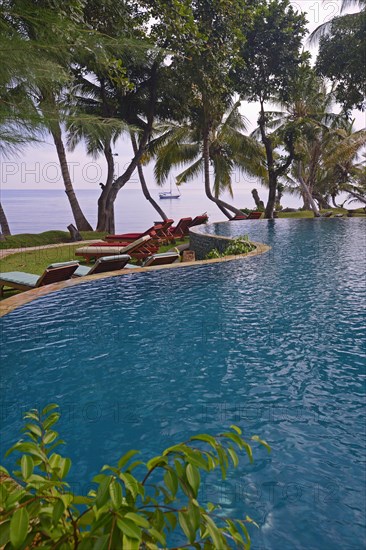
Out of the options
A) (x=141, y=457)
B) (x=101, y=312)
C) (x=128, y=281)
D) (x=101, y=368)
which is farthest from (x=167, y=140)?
(x=141, y=457)

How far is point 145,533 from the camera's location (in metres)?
1.42

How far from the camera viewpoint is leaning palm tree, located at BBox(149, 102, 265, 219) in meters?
27.4

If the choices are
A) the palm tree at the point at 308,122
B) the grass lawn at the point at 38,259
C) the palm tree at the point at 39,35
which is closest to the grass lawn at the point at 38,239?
the grass lawn at the point at 38,259

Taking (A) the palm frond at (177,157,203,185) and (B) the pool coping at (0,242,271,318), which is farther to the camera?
(A) the palm frond at (177,157,203,185)

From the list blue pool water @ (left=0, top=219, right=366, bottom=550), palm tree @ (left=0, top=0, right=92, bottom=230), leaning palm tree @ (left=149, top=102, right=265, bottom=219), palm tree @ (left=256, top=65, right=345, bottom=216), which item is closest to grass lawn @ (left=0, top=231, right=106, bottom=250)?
palm tree @ (left=0, top=0, right=92, bottom=230)

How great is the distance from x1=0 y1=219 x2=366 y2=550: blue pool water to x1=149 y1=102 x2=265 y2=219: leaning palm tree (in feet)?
63.9

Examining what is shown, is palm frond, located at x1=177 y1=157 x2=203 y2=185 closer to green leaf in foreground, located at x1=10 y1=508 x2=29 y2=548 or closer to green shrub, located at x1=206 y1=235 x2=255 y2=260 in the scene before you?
green shrub, located at x1=206 y1=235 x2=255 y2=260

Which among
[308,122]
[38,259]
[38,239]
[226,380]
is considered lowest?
[226,380]

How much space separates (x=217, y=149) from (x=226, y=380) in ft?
82.3

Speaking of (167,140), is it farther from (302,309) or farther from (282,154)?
(302,309)

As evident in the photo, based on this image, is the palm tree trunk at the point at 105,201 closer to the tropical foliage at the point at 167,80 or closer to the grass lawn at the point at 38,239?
the tropical foliage at the point at 167,80

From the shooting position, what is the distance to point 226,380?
4723 mm

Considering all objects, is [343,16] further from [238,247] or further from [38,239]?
[38,239]

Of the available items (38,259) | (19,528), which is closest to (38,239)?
(38,259)
